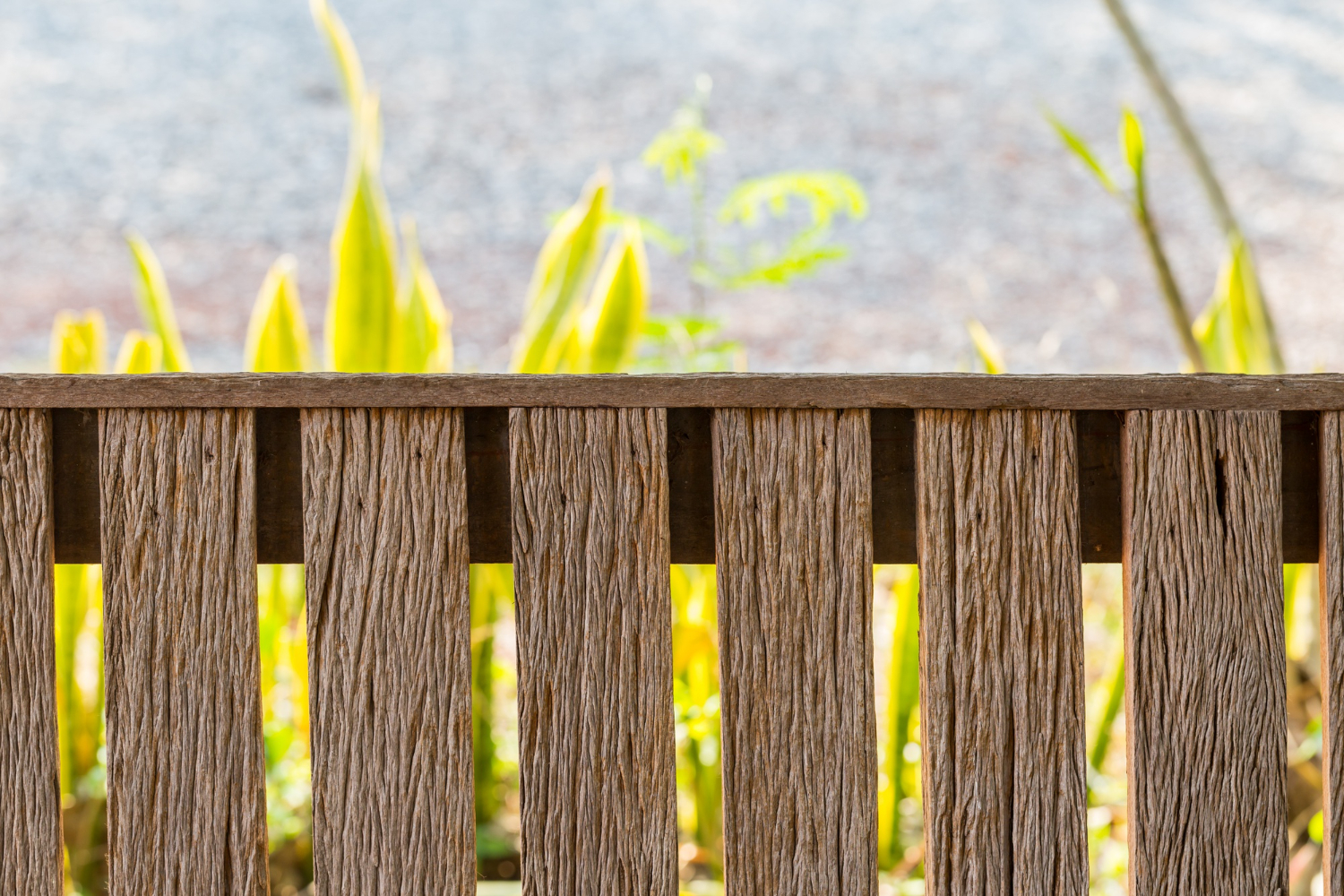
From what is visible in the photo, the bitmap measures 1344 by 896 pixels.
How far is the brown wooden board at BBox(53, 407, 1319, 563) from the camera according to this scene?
0.47m

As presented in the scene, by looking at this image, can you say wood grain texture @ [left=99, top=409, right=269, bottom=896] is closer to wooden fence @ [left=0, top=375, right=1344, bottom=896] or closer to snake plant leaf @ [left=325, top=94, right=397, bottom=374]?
wooden fence @ [left=0, top=375, right=1344, bottom=896]

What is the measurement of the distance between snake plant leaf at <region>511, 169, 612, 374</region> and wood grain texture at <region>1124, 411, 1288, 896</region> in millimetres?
752

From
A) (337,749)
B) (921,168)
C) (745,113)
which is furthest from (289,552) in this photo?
(745,113)

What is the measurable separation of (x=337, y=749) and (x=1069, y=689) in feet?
1.12

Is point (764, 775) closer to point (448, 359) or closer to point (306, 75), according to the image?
point (448, 359)

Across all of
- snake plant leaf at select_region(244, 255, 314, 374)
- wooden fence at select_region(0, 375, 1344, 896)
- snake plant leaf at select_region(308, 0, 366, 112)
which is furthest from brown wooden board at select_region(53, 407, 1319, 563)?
snake plant leaf at select_region(308, 0, 366, 112)

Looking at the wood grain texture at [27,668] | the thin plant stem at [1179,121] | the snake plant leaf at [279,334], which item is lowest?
the wood grain texture at [27,668]

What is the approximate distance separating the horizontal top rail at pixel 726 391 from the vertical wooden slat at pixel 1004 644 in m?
0.02

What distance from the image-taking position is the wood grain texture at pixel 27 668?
1.54ft

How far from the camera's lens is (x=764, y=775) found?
1.53 feet

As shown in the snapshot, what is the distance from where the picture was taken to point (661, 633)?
47 centimetres

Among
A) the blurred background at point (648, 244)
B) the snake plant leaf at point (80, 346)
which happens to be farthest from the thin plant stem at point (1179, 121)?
the snake plant leaf at point (80, 346)

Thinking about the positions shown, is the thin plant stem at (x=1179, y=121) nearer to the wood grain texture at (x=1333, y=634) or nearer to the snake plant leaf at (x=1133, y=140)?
the snake plant leaf at (x=1133, y=140)

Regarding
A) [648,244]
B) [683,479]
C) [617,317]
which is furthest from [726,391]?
[648,244]
